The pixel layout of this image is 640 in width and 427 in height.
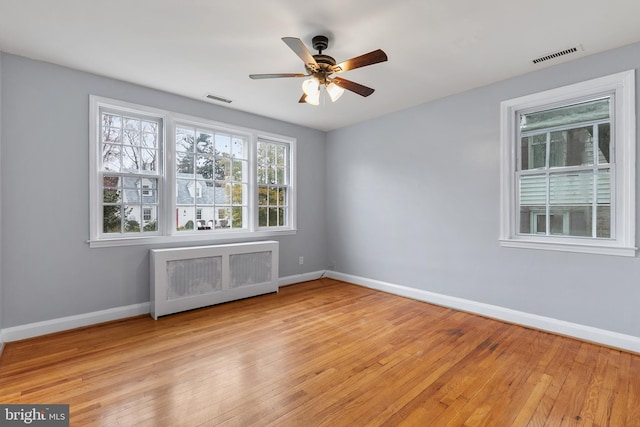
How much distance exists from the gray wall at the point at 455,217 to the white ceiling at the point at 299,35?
45 cm

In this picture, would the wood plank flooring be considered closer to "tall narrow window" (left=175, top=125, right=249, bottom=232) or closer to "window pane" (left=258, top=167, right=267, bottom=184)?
"tall narrow window" (left=175, top=125, right=249, bottom=232)

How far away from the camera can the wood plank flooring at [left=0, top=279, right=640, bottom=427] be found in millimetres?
1809

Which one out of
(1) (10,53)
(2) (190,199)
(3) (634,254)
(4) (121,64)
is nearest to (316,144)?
(2) (190,199)

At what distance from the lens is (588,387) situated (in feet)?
6.84

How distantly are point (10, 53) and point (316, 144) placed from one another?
152 inches

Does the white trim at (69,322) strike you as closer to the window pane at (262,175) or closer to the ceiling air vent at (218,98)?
the window pane at (262,175)

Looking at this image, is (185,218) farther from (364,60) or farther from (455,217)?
(455,217)

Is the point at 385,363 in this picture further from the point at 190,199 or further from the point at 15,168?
the point at 15,168

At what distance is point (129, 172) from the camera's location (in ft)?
11.4

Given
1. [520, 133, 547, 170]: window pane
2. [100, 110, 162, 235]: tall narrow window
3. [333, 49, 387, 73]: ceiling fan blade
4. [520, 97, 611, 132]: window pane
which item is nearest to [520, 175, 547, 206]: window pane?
[520, 133, 547, 170]: window pane

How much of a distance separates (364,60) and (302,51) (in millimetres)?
474

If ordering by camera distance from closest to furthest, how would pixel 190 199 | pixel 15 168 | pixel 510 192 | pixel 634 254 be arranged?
pixel 634 254
pixel 15 168
pixel 510 192
pixel 190 199

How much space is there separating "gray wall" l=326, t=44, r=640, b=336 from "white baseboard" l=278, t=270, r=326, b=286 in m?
0.36

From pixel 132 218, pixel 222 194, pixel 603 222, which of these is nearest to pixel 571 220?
pixel 603 222
